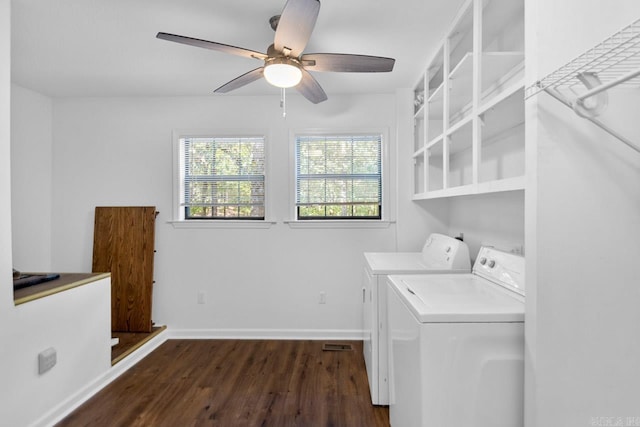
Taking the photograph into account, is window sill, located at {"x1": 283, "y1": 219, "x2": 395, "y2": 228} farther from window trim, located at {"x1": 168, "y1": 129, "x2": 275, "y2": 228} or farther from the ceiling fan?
the ceiling fan

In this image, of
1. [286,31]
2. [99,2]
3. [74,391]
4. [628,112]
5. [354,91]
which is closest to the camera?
[628,112]

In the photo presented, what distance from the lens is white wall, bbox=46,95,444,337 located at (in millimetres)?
3082

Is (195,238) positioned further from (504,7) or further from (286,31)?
(504,7)

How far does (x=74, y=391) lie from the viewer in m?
2.04

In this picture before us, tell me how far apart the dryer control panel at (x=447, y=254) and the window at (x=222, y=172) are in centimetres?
168

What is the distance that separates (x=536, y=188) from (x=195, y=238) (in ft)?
9.55

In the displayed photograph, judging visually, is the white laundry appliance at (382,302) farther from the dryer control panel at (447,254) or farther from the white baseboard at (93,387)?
the white baseboard at (93,387)

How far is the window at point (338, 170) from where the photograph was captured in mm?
3127

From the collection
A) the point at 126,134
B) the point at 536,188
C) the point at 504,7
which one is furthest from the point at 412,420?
the point at 126,134

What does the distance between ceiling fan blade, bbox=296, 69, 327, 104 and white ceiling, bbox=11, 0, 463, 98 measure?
31cm

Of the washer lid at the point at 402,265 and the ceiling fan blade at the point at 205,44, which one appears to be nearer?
the ceiling fan blade at the point at 205,44

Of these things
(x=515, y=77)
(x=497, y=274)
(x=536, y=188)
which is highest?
(x=515, y=77)

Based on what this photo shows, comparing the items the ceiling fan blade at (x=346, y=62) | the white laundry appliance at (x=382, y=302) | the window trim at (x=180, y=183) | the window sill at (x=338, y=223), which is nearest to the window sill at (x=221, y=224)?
the window trim at (x=180, y=183)

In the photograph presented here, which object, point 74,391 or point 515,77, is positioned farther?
point 74,391
